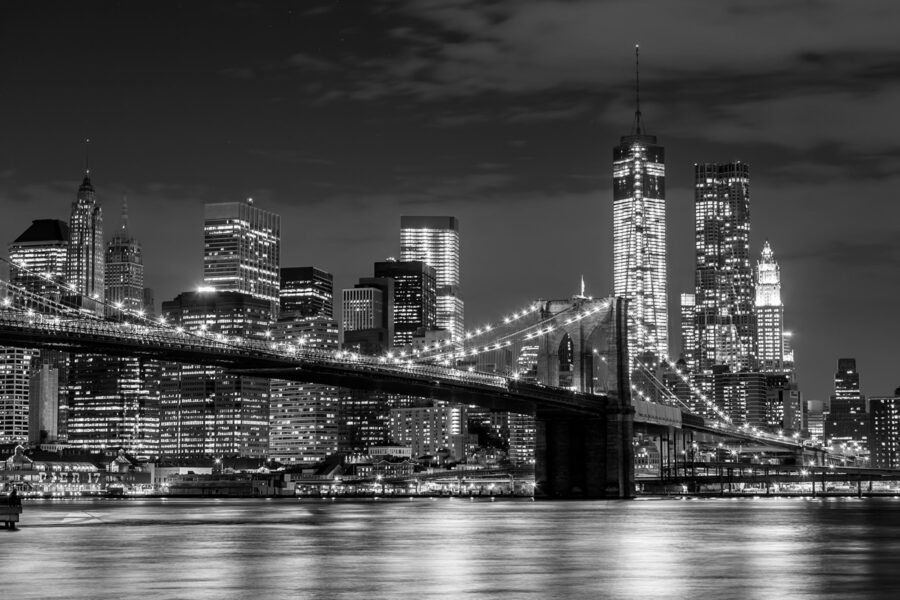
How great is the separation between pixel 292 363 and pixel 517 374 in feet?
67.2

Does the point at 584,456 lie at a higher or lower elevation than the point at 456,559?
higher

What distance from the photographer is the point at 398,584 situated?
2852cm

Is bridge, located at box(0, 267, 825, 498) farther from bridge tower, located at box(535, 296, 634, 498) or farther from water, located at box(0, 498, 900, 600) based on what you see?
water, located at box(0, 498, 900, 600)

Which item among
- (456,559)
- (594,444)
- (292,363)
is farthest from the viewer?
(594,444)

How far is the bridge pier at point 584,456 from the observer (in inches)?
3728

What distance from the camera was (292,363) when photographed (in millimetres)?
84000

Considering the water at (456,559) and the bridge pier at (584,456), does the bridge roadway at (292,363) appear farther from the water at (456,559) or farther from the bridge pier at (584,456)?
the water at (456,559)

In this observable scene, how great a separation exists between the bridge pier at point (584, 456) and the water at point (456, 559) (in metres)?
34.8

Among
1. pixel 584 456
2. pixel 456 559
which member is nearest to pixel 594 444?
pixel 584 456

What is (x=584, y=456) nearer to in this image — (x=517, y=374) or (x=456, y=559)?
(x=517, y=374)

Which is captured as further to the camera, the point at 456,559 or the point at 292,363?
the point at 292,363

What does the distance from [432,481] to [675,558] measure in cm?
12243

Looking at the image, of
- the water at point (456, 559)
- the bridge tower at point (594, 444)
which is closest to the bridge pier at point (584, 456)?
the bridge tower at point (594, 444)

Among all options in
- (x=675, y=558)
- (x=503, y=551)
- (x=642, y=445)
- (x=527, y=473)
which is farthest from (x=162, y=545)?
(x=642, y=445)
